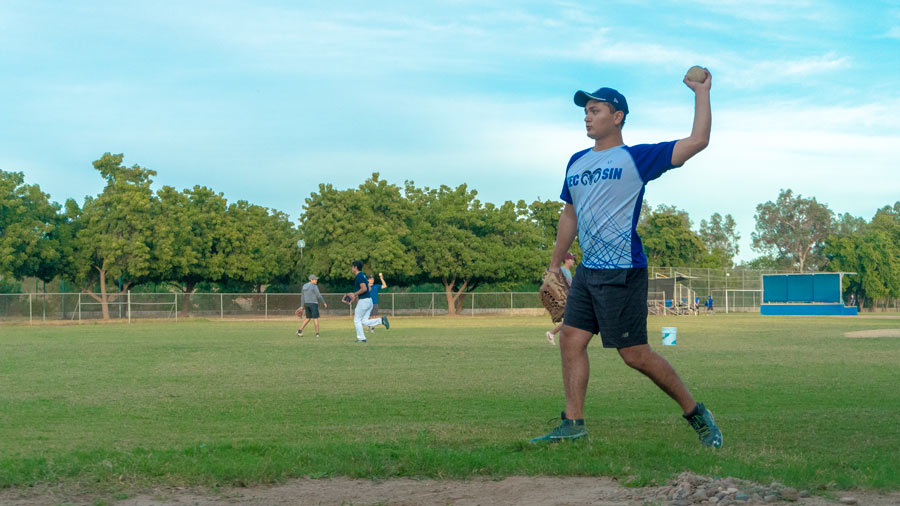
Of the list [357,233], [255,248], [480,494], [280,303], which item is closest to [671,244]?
[357,233]

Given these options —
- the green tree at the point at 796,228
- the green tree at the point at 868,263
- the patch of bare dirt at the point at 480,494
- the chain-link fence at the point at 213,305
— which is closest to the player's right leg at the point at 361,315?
the patch of bare dirt at the point at 480,494

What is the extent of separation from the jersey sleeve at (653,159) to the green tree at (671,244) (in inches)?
3375

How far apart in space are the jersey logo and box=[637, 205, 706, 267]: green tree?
281ft

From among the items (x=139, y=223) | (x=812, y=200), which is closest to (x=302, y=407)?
(x=139, y=223)

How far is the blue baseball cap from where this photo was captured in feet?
19.4

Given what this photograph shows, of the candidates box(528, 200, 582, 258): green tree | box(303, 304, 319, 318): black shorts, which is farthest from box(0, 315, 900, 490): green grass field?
box(528, 200, 582, 258): green tree

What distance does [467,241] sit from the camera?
6291cm

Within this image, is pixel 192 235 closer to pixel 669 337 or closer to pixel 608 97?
pixel 669 337

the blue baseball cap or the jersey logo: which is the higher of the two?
the blue baseball cap

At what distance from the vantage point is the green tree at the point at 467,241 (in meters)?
61.7

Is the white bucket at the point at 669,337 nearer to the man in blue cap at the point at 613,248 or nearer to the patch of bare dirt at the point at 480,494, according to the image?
the man in blue cap at the point at 613,248

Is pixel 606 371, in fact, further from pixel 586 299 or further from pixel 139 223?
pixel 139 223

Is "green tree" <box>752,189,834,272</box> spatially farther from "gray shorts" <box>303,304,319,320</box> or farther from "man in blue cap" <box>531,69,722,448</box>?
"man in blue cap" <box>531,69,722,448</box>

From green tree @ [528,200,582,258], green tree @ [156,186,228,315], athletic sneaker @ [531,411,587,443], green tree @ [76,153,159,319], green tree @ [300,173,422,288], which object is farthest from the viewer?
green tree @ [528,200,582,258]
